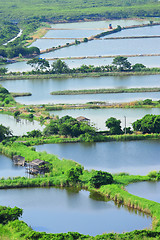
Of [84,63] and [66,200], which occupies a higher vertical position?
[84,63]

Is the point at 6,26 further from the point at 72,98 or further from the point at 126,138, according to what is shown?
the point at 126,138

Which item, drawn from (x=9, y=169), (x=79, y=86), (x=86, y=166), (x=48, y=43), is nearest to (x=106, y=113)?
(x=79, y=86)

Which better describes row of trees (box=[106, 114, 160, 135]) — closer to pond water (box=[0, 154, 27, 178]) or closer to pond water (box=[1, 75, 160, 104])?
pond water (box=[0, 154, 27, 178])

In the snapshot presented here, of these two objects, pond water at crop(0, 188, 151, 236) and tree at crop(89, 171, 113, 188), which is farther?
tree at crop(89, 171, 113, 188)

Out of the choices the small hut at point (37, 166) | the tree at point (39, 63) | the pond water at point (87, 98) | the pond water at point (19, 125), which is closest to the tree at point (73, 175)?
the small hut at point (37, 166)

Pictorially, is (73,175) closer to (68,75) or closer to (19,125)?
(19,125)

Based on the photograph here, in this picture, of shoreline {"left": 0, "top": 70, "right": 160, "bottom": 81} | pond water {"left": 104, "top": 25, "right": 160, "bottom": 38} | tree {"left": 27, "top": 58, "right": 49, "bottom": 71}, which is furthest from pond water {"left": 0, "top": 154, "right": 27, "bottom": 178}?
pond water {"left": 104, "top": 25, "right": 160, "bottom": 38}

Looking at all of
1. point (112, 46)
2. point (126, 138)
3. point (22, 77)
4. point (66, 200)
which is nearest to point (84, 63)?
point (22, 77)
